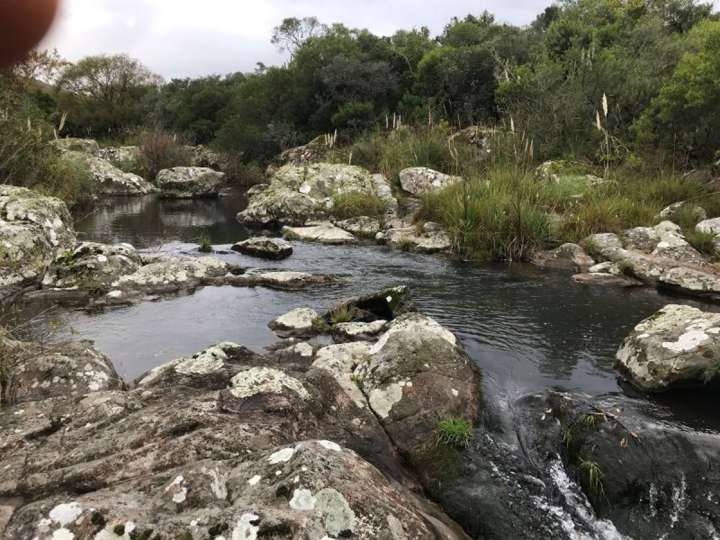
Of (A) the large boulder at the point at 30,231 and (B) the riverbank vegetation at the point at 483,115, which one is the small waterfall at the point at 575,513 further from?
(A) the large boulder at the point at 30,231

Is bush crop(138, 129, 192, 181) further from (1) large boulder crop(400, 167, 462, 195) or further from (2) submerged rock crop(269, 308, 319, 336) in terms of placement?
(2) submerged rock crop(269, 308, 319, 336)

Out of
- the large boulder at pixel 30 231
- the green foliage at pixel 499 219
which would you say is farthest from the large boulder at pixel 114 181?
the green foliage at pixel 499 219

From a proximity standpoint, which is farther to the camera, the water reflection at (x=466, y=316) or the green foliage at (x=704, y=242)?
the green foliage at (x=704, y=242)

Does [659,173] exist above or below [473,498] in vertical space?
above

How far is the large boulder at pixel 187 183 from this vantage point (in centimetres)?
2670

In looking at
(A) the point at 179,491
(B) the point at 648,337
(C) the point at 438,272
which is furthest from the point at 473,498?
(C) the point at 438,272

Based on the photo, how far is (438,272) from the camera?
11234mm

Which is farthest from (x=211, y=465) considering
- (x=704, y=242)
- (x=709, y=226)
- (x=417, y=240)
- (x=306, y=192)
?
(x=306, y=192)

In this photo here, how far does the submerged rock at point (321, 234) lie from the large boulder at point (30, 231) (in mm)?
5860

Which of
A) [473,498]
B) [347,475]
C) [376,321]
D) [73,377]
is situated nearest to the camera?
[347,475]

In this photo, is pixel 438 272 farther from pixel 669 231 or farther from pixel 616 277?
pixel 669 231

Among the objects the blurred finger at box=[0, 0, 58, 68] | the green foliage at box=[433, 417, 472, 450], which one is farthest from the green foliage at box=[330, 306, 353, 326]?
the blurred finger at box=[0, 0, 58, 68]

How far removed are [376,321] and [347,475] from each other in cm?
485

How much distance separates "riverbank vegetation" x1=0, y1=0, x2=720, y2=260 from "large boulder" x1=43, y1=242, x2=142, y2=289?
9.63 feet
